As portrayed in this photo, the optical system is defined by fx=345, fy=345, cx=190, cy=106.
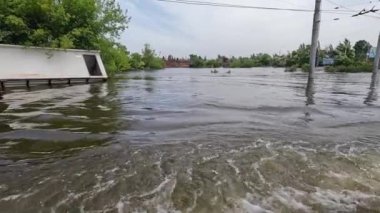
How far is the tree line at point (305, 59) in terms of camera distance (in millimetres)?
66131

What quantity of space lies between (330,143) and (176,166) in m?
3.18

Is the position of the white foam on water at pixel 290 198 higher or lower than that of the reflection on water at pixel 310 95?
higher

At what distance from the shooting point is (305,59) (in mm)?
79812

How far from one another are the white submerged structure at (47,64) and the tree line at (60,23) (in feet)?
2.36

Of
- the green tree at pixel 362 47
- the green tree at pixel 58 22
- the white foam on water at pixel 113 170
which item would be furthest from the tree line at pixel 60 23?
the green tree at pixel 362 47

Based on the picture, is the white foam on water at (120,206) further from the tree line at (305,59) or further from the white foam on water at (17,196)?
the tree line at (305,59)

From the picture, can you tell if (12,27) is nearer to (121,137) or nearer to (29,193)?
(121,137)

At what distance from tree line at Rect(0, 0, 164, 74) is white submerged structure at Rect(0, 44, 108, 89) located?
0.72 metres

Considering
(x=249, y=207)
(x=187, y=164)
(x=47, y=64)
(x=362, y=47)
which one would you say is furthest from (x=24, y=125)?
(x=362, y=47)

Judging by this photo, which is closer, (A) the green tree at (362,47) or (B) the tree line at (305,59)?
(B) the tree line at (305,59)

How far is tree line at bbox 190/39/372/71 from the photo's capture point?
6613 cm

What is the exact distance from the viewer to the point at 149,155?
5477 millimetres

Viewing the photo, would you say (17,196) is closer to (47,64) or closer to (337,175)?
(337,175)

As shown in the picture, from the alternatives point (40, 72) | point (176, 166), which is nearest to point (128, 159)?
point (176, 166)
